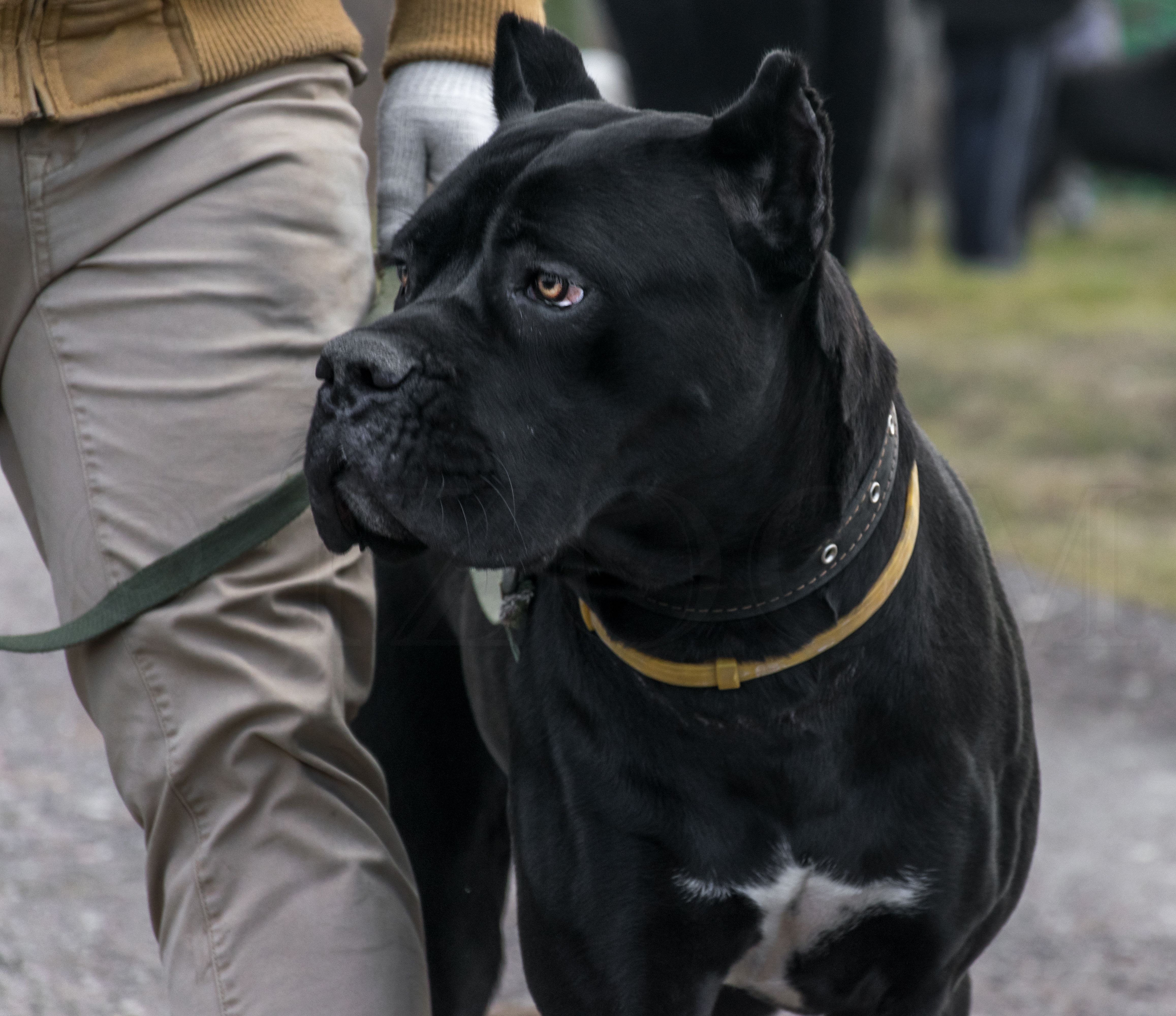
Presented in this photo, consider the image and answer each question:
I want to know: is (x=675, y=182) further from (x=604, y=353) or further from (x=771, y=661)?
(x=771, y=661)

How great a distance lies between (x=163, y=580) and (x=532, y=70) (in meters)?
0.89

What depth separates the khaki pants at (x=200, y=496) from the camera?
1.87m

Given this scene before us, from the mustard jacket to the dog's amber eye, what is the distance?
51 cm

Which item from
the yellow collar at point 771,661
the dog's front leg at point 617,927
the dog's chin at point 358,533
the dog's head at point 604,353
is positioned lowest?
the dog's front leg at point 617,927

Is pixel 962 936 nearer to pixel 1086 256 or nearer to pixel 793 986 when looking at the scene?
pixel 793 986

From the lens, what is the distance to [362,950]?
6.27 feet

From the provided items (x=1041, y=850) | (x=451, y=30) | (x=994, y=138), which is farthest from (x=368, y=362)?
(x=994, y=138)

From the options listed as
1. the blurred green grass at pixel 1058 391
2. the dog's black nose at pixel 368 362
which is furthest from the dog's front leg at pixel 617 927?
the blurred green grass at pixel 1058 391

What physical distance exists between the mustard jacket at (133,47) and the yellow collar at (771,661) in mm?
901

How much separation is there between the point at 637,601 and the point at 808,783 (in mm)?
311

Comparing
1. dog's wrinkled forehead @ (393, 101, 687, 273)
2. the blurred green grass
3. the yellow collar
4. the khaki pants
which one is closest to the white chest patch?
the yellow collar

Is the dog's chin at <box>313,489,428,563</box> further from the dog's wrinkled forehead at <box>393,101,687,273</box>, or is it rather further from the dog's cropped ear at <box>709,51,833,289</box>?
the dog's cropped ear at <box>709,51,833,289</box>

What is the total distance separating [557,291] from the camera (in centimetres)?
173

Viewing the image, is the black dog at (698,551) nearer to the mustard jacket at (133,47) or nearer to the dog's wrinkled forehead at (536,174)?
the dog's wrinkled forehead at (536,174)
